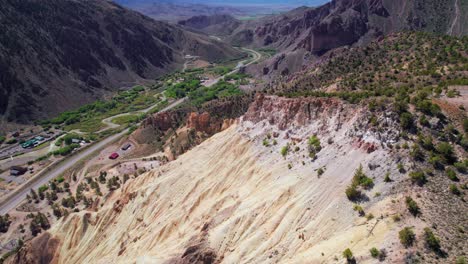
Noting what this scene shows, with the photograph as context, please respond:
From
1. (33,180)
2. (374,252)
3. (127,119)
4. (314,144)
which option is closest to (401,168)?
(374,252)

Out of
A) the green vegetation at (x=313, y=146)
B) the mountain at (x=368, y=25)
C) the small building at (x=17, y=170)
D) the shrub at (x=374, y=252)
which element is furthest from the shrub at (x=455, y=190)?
the mountain at (x=368, y=25)

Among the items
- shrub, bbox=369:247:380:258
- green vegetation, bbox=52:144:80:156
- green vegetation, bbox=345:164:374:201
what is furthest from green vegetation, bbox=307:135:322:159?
green vegetation, bbox=52:144:80:156

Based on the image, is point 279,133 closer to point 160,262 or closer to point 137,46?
point 160,262

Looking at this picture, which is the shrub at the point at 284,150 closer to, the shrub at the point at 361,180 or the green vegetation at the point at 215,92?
the shrub at the point at 361,180

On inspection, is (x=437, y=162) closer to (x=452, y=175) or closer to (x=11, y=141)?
(x=452, y=175)

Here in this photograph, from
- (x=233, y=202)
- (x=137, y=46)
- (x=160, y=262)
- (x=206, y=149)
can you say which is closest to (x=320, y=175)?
(x=233, y=202)

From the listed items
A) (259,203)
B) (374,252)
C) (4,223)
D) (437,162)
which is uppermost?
(437,162)

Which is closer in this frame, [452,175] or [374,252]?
[374,252]

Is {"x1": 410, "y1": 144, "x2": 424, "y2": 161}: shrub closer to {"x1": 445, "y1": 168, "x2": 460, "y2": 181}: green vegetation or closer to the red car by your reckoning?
{"x1": 445, "y1": 168, "x2": 460, "y2": 181}: green vegetation
